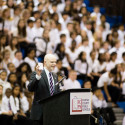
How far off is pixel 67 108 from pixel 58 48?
20.9 ft

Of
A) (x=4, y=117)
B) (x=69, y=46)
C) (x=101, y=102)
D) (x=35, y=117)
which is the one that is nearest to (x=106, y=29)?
(x=69, y=46)

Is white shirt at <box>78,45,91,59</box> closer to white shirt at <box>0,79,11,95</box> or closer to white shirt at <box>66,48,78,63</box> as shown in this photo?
white shirt at <box>66,48,78,63</box>

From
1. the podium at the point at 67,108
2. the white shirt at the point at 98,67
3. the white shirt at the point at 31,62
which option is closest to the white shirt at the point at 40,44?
the white shirt at the point at 31,62

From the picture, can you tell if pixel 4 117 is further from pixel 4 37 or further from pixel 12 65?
pixel 4 37

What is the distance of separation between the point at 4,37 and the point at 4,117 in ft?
8.91

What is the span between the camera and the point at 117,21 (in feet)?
49.3

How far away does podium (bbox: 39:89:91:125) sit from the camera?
17.1 feet

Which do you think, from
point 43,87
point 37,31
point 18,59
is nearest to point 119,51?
point 37,31

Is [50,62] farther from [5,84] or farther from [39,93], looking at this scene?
[5,84]

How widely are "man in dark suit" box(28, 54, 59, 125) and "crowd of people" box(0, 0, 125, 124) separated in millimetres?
3173

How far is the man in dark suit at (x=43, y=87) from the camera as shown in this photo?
5.49 meters

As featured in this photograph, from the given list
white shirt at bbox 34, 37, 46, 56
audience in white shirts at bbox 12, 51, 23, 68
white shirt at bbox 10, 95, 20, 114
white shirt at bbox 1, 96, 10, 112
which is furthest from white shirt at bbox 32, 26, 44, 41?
white shirt at bbox 1, 96, 10, 112

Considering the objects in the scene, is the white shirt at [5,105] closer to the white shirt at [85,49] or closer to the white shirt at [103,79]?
the white shirt at [103,79]

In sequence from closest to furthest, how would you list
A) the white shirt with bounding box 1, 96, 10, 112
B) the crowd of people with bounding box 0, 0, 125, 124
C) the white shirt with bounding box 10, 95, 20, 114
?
the white shirt with bounding box 1, 96, 10, 112 < the white shirt with bounding box 10, 95, 20, 114 < the crowd of people with bounding box 0, 0, 125, 124
